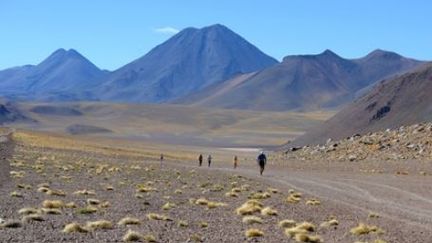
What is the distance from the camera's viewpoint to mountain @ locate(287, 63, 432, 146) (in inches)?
3907

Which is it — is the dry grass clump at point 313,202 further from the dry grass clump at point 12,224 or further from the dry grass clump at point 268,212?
the dry grass clump at point 12,224

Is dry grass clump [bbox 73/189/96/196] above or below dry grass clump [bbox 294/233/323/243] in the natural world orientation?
above

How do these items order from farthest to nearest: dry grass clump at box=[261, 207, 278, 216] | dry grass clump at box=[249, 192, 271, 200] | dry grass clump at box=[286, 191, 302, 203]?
dry grass clump at box=[249, 192, 271, 200], dry grass clump at box=[286, 191, 302, 203], dry grass clump at box=[261, 207, 278, 216]

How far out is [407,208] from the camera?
28000 mm

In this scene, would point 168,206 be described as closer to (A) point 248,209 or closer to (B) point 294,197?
(A) point 248,209

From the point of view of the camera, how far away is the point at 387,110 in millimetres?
106250

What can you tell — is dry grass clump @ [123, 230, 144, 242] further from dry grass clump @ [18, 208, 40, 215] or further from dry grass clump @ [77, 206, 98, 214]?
dry grass clump @ [77, 206, 98, 214]

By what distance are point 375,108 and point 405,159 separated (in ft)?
156

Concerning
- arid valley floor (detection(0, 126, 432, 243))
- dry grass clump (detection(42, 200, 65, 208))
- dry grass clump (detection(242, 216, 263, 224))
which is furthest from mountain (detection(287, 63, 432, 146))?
dry grass clump (detection(42, 200, 65, 208))

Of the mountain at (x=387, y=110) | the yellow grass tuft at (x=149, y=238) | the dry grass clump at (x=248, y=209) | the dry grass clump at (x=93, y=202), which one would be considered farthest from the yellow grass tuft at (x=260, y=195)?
the mountain at (x=387, y=110)

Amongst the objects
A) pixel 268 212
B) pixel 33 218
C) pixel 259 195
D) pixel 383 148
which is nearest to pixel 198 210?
pixel 268 212

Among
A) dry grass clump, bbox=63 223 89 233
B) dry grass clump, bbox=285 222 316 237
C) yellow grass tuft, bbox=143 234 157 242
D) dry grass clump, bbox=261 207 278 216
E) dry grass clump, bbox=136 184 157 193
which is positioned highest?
dry grass clump, bbox=136 184 157 193

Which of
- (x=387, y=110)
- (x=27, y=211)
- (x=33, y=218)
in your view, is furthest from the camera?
(x=387, y=110)

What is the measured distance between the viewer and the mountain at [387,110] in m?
99.2
